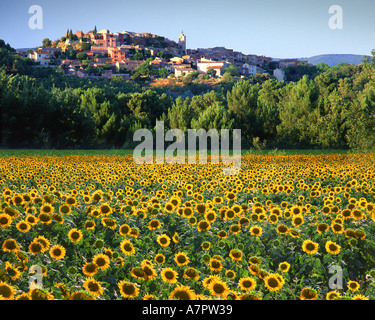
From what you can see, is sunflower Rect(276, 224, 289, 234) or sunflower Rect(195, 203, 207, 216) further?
sunflower Rect(195, 203, 207, 216)

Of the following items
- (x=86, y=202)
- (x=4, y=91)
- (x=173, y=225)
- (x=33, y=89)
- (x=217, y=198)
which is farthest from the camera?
(x=33, y=89)

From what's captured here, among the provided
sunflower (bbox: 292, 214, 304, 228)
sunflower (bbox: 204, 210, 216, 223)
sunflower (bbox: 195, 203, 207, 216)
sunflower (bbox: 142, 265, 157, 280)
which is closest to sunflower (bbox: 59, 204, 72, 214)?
sunflower (bbox: 195, 203, 207, 216)

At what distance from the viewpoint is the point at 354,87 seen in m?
55.3

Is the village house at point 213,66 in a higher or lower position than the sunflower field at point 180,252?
higher

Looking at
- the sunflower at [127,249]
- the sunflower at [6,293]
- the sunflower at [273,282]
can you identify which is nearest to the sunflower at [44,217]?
the sunflower at [127,249]

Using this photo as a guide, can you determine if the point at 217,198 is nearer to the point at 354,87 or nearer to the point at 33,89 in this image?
the point at 33,89

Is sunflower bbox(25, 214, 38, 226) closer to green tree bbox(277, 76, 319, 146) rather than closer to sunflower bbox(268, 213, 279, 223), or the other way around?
sunflower bbox(268, 213, 279, 223)

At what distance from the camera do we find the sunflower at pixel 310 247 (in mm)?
4109

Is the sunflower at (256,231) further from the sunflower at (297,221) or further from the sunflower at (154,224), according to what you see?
the sunflower at (154,224)

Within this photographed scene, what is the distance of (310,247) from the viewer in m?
4.14

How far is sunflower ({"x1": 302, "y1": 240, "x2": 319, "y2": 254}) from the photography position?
4.11 metres
